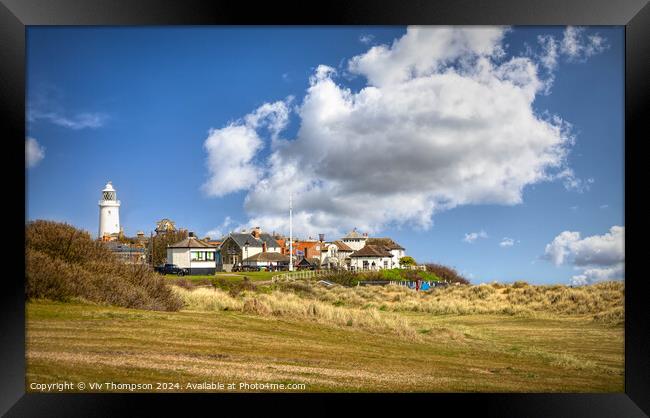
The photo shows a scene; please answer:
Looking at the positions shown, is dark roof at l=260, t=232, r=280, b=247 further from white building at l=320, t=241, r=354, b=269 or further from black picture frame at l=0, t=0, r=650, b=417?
black picture frame at l=0, t=0, r=650, b=417

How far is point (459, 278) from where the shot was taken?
22.4ft

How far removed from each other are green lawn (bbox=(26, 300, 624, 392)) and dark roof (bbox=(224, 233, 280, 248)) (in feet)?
3.74

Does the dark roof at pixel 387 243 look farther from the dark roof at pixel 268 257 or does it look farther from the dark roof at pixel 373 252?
the dark roof at pixel 268 257


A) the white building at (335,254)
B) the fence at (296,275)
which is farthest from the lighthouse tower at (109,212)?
the white building at (335,254)

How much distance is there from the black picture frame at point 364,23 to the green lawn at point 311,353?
0.28 metres

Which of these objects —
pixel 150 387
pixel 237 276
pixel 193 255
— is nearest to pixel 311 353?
pixel 150 387

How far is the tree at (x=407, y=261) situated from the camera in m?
6.75

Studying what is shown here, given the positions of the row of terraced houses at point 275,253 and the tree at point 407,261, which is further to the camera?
the row of terraced houses at point 275,253

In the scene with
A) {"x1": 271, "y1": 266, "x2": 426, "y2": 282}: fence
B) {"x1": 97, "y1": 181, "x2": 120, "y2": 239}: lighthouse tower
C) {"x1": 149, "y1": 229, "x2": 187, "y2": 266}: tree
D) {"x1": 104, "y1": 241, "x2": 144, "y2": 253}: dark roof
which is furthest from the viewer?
{"x1": 271, "y1": 266, "x2": 426, "y2": 282}: fence

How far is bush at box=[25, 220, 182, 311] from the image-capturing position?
7.05 metres

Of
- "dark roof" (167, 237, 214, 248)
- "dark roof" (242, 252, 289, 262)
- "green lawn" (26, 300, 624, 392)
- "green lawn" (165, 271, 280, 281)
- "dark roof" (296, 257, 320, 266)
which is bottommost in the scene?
"green lawn" (26, 300, 624, 392)

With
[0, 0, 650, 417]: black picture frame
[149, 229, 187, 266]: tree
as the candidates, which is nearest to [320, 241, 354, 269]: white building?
[149, 229, 187, 266]: tree

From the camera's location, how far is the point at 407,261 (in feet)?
22.5

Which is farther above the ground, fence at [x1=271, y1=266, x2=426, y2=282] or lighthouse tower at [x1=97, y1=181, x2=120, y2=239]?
lighthouse tower at [x1=97, y1=181, x2=120, y2=239]
